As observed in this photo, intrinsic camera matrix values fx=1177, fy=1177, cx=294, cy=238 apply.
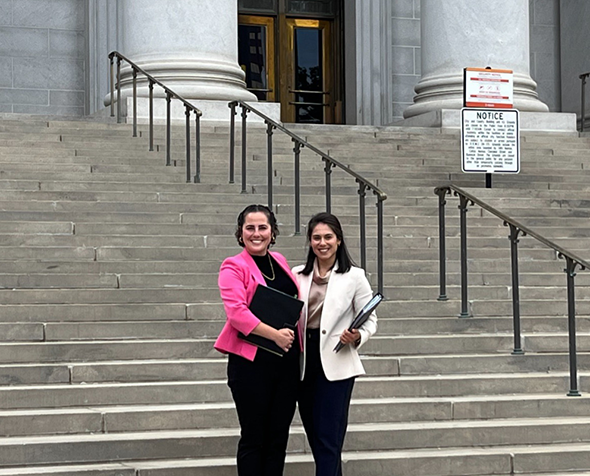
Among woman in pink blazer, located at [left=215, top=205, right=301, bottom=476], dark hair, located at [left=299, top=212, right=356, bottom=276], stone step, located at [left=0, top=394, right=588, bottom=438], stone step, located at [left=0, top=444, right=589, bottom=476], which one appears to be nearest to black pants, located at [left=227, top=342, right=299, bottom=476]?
woman in pink blazer, located at [left=215, top=205, right=301, bottom=476]

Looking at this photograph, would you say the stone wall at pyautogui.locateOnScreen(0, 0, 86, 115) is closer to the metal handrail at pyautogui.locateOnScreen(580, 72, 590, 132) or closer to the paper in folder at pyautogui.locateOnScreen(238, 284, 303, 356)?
the metal handrail at pyautogui.locateOnScreen(580, 72, 590, 132)

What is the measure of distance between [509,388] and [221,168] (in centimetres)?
539

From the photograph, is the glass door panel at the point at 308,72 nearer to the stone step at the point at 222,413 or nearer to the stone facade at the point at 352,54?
the stone facade at the point at 352,54

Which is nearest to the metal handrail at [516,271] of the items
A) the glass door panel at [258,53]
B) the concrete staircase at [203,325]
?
the concrete staircase at [203,325]

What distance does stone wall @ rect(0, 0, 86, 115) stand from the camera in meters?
20.1

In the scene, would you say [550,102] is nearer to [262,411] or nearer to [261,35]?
[261,35]

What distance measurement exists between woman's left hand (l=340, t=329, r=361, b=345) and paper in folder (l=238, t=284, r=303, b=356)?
0.25 meters

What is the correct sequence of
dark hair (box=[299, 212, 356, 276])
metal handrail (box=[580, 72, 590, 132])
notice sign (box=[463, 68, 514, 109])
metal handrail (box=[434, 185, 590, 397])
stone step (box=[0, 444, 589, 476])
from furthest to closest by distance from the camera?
metal handrail (box=[580, 72, 590, 132]), notice sign (box=[463, 68, 514, 109]), metal handrail (box=[434, 185, 590, 397]), stone step (box=[0, 444, 589, 476]), dark hair (box=[299, 212, 356, 276])

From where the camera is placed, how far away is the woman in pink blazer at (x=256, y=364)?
5.62m

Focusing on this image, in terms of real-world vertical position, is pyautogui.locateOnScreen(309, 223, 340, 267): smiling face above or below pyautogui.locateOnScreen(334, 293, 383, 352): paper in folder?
above

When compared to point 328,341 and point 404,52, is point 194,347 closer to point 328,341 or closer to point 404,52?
point 328,341

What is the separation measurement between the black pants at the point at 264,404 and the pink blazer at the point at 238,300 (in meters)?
0.06

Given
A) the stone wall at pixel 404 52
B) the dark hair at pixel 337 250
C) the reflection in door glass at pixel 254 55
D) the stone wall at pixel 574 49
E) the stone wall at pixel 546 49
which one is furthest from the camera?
the stone wall at pixel 546 49

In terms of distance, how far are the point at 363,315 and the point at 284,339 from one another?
0.42 metres
